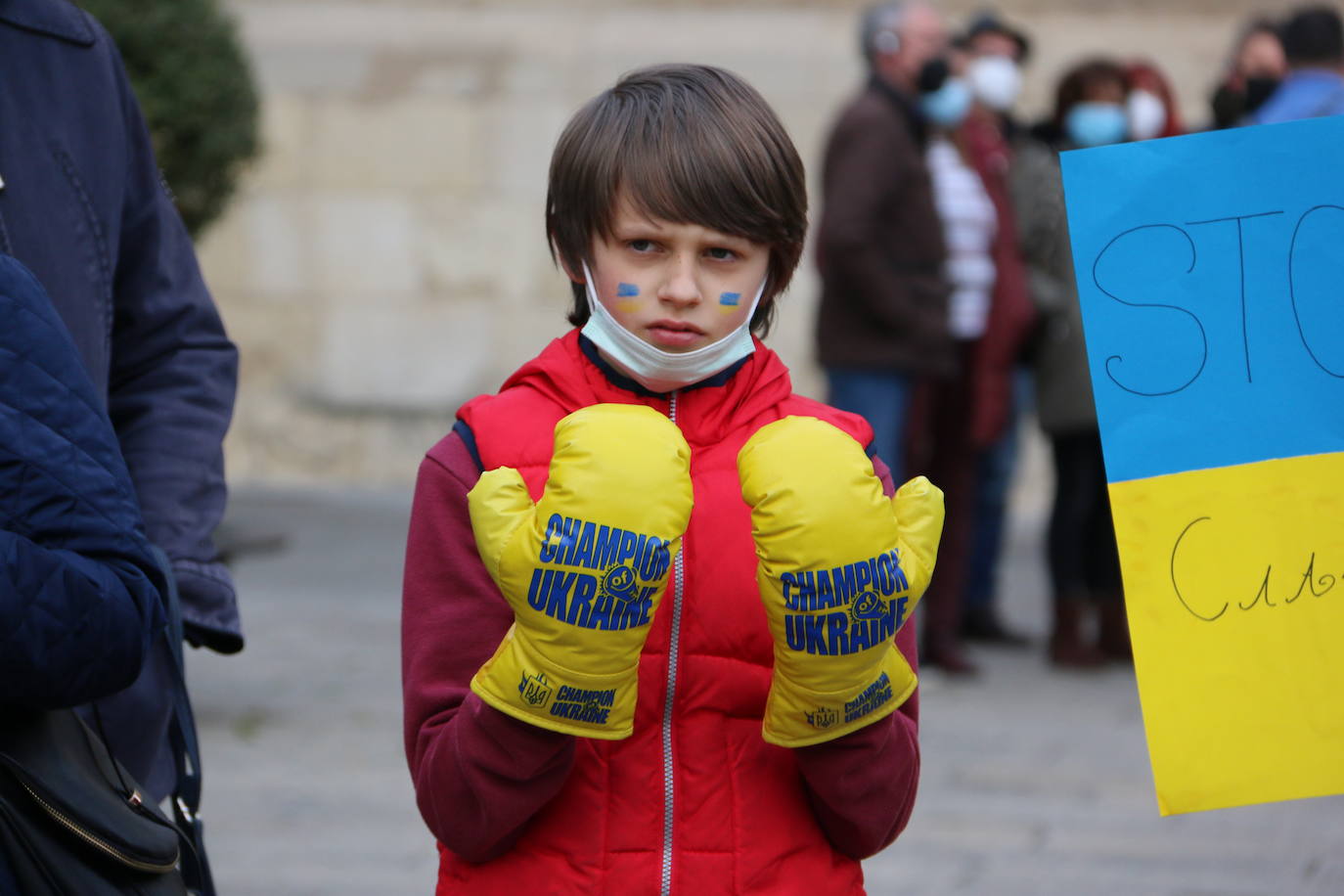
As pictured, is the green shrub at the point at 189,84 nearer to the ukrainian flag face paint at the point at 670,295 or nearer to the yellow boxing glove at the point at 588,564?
the ukrainian flag face paint at the point at 670,295

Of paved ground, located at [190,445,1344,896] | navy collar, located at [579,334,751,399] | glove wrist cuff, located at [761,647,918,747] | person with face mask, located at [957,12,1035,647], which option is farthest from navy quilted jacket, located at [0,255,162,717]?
person with face mask, located at [957,12,1035,647]

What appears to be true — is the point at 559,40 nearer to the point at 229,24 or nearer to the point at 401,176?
the point at 401,176

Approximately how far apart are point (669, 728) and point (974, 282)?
4452 millimetres

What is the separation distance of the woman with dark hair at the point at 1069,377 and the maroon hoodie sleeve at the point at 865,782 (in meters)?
4.43

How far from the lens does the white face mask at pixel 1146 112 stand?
22.3 feet

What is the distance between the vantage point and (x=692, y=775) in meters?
1.96

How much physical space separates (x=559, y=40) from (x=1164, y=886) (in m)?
7.25

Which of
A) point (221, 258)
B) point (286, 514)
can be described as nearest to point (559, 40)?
point (221, 258)

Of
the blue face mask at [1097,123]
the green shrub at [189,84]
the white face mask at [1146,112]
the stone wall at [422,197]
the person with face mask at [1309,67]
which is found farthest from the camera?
the stone wall at [422,197]

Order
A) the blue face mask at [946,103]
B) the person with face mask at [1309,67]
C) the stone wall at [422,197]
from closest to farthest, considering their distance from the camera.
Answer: the person with face mask at [1309,67] < the blue face mask at [946,103] < the stone wall at [422,197]

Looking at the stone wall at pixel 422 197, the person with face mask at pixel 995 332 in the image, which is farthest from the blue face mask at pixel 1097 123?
the stone wall at pixel 422 197

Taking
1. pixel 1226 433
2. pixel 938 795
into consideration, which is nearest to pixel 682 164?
pixel 1226 433

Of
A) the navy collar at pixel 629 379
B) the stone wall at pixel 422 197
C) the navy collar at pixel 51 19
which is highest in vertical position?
the navy collar at pixel 51 19

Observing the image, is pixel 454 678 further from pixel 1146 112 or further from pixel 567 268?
pixel 1146 112
